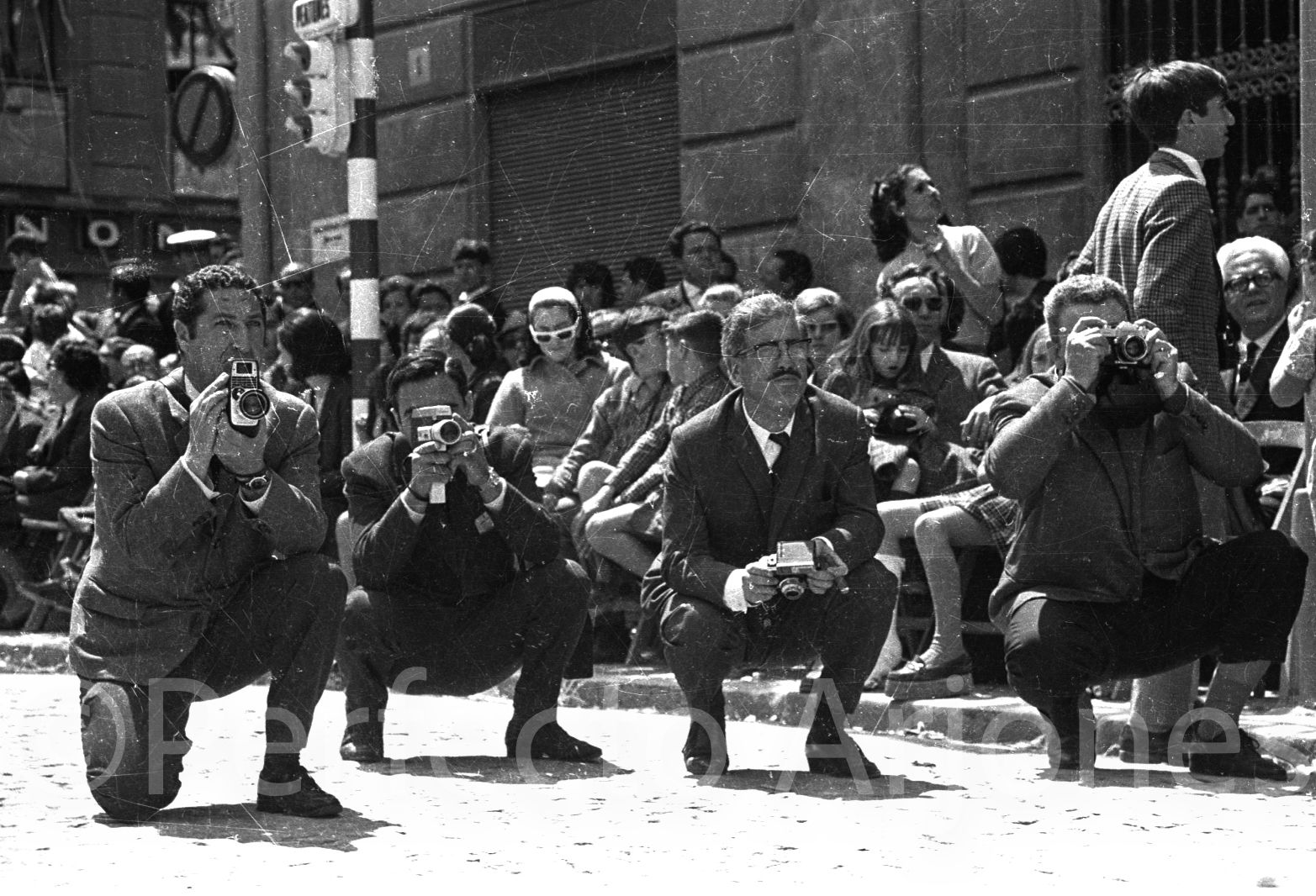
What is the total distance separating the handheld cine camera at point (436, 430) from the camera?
6641 mm

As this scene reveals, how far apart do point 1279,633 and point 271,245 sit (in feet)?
33.6

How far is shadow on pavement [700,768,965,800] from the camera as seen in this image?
20.3 ft

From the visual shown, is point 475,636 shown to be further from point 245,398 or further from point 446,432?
point 245,398

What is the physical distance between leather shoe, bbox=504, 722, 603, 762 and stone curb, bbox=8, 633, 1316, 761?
47.8 inches

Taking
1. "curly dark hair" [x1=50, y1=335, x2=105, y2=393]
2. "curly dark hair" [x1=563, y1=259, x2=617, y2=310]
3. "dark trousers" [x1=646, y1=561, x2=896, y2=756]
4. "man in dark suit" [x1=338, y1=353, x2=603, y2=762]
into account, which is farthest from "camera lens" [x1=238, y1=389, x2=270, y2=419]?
"curly dark hair" [x1=50, y1=335, x2=105, y2=393]

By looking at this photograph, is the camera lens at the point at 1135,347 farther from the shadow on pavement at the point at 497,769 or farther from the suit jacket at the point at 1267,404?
the shadow on pavement at the point at 497,769

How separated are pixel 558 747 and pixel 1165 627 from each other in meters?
1.94

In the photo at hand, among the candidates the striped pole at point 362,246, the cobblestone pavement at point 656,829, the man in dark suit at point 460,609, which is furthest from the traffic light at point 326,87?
the cobblestone pavement at point 656,829

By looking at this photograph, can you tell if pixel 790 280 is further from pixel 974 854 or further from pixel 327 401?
pixel 974 854

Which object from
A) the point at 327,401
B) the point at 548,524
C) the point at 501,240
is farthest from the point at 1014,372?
the point at 501,240

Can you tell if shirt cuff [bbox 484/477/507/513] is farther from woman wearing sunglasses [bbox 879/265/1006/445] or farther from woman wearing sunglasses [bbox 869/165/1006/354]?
woman wearing sunglasses [bbox 869/165/1006/354]

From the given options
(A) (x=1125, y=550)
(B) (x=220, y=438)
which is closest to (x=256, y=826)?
(B) (x=220, y=438)

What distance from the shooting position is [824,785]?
6.37m

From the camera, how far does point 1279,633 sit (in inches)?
250
